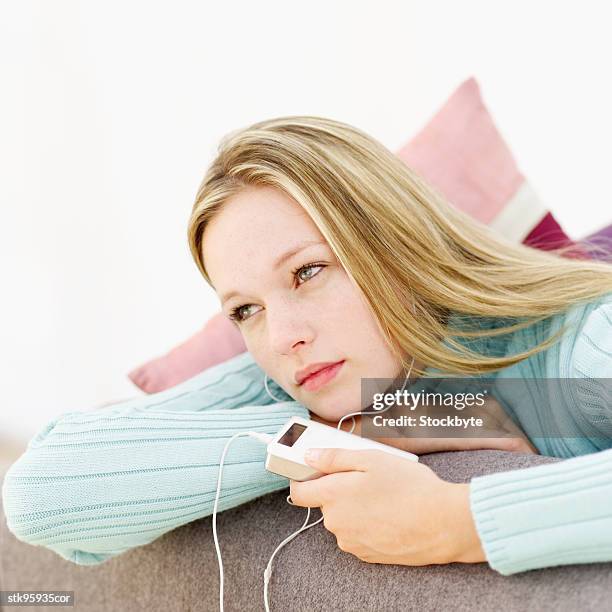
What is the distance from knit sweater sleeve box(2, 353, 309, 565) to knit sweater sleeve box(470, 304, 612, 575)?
309mm

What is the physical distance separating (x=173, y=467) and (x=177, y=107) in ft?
4.41

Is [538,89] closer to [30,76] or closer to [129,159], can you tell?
[129,159]

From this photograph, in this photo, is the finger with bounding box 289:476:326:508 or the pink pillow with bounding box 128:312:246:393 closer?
the finger with bounding box 289:476:326:508

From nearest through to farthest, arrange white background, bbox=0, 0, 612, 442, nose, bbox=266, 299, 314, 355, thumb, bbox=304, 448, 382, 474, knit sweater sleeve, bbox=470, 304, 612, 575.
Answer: knit sweater sleeve, bbox=470, 304, 612, 575 → thumb, bbox=304, 448, 382, 474 → nose, bbox=266, 299, 314, 355 → white background, bbox=0, 0, 612, 442

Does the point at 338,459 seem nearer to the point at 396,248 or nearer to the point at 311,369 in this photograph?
the point at 311,369

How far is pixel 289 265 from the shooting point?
2.98 feet

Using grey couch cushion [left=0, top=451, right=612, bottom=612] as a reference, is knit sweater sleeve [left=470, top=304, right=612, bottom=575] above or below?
above

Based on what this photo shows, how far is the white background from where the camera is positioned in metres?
1.79

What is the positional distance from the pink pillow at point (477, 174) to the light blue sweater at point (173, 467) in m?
0.49

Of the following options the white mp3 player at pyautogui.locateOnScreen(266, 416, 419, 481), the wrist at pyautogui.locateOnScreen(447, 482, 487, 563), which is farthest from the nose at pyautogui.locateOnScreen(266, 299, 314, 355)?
the wrist at pyautogui.locateOnScreen(447, 482, 487, 563)

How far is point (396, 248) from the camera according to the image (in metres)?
0.96

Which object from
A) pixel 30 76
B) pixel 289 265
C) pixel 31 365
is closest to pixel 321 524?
pixel 289 265

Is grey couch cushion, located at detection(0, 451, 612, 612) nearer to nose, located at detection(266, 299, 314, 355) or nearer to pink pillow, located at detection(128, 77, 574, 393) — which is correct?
nose, located at detection(266, 299, 314, 355)

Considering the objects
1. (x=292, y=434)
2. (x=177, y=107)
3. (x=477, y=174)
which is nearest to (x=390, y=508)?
(x=292, y=434)
